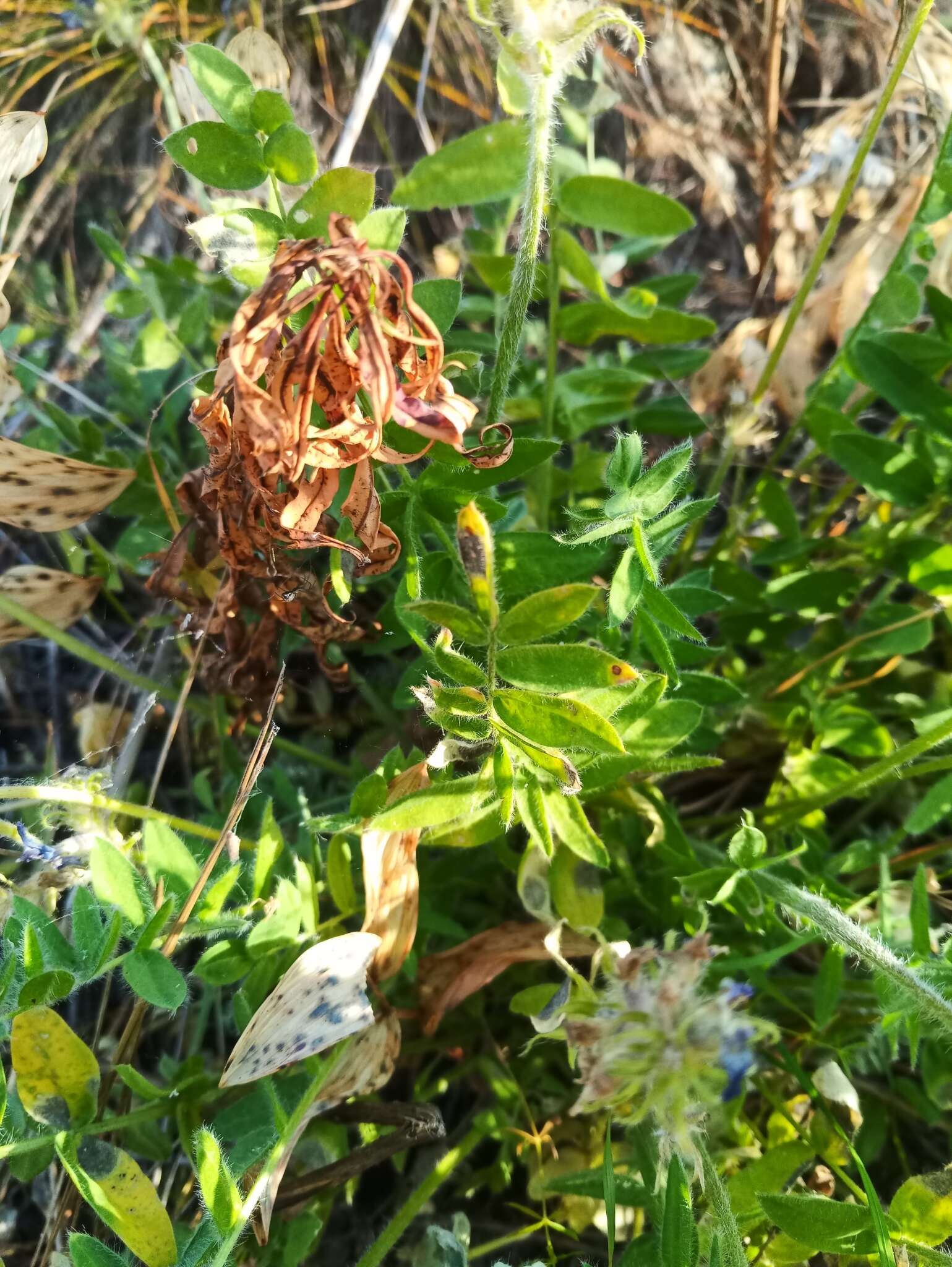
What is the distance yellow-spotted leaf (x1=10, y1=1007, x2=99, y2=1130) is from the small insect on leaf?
0.20 metres

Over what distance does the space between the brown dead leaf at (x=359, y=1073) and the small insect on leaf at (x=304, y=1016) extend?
0.39ft

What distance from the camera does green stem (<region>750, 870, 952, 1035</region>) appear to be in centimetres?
122

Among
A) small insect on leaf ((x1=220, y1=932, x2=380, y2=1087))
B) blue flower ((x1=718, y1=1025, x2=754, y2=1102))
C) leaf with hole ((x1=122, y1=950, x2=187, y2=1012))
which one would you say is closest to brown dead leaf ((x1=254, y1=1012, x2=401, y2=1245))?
small insect on leaf ((x1=220, y1=932, x2=380, y2=1087))

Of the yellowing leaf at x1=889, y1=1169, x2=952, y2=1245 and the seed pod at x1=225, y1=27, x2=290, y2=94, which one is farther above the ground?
the seed pod at x1=225, y1=27, x2=290, y2=94

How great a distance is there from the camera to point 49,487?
1.75 m

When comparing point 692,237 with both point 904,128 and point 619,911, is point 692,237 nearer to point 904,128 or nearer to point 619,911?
point 904,128

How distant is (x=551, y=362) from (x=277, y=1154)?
126 centimetres

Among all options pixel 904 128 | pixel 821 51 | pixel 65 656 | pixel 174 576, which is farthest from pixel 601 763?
pixel 821 51

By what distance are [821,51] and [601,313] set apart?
1.67m

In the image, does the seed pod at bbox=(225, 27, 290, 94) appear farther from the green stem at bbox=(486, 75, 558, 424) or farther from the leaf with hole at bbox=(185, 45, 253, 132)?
the green stem at bbox=(486, 75, 558, 424)

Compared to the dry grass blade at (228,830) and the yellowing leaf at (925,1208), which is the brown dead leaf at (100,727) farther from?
the yellowing leaf at (925,1208)

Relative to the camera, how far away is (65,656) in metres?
2.41

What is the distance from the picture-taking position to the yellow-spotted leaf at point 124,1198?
1.25 meters

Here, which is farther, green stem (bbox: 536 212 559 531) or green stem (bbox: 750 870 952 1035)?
green stem (bbox: 536 212 559 531)
